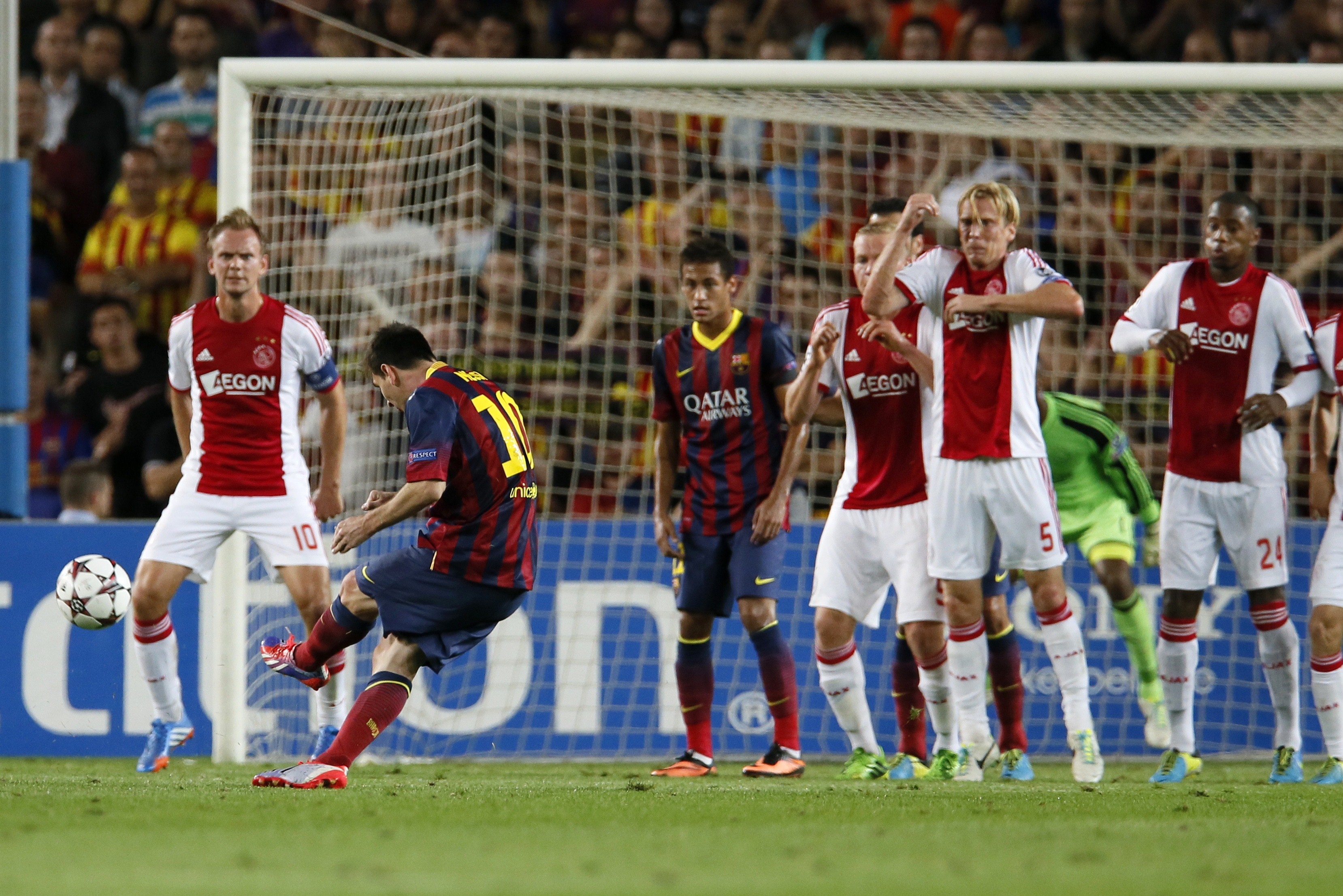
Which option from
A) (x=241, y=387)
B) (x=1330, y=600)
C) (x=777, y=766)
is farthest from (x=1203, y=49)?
(x=241, y=387)

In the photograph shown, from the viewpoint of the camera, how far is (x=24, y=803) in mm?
5234

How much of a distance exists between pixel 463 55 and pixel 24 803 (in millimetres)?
8001

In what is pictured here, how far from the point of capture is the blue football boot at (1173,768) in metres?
6.78

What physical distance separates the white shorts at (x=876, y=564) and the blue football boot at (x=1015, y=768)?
0.65 meters

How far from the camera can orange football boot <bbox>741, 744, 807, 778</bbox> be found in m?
7.19

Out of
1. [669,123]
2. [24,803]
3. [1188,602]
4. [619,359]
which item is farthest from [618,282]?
[24,803]

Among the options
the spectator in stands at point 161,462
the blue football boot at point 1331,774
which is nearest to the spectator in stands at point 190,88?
the spectator in stands at point 161,462

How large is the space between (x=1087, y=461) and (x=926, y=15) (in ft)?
15.3

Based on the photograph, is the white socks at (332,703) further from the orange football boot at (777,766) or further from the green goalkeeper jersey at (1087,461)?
the green goalkeeper jersey at (1087,461)

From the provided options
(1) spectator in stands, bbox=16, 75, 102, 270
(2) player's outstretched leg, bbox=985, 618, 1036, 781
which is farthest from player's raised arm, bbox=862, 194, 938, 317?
(1) spectator in stands, bbox=16, 75, 102, 270

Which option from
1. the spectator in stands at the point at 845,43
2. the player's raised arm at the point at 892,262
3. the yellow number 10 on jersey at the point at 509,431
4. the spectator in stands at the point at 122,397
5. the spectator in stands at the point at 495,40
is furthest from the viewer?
the spectator in stands at the point at 495,40

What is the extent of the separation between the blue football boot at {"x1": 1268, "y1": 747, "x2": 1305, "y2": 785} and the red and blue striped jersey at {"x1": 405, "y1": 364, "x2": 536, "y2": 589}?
11.3ft

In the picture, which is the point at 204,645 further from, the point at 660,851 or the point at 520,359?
the point at 660,851

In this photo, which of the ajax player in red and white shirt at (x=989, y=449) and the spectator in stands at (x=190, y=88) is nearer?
the ajax player in red and white shirt at (x=989, y=449)
